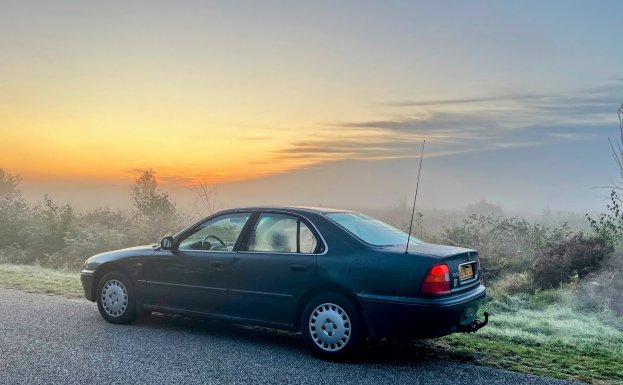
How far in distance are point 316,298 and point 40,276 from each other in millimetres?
9058

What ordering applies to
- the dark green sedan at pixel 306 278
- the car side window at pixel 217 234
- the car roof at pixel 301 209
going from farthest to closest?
the car side window at pixel 217 234, the car roof at pixel 301 209, the dark green sedan at pixel 306 278

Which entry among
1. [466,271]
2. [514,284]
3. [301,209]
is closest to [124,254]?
[301,209]

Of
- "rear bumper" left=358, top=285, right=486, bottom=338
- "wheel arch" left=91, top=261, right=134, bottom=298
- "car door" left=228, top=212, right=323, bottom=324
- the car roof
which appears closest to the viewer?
"rear bumper" left=358, top=285, right=486, bottom=338

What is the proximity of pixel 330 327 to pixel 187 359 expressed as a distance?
4.94 ft

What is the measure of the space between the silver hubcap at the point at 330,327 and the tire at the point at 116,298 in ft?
9.14

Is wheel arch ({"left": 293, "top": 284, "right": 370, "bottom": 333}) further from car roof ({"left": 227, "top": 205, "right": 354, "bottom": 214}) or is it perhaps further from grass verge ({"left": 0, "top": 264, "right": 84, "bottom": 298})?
grass verge ({"left": 0, "top": 264, "right": 84, "bottom": 298})

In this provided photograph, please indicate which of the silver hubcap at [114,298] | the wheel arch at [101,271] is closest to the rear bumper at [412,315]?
the silver hubcap at [114,298]

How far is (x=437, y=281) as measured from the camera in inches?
233

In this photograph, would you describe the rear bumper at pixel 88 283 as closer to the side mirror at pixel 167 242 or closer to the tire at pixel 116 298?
the tire at pixel 116 298

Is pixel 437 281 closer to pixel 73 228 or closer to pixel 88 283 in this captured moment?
pixel 88 283

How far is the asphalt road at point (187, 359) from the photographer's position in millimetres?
5562

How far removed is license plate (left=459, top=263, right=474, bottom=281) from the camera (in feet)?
20.7

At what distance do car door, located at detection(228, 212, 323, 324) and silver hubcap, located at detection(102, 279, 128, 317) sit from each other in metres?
1.75

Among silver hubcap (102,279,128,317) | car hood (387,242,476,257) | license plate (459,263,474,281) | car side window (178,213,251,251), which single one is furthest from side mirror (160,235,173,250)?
license plate (459,263,474,281)
